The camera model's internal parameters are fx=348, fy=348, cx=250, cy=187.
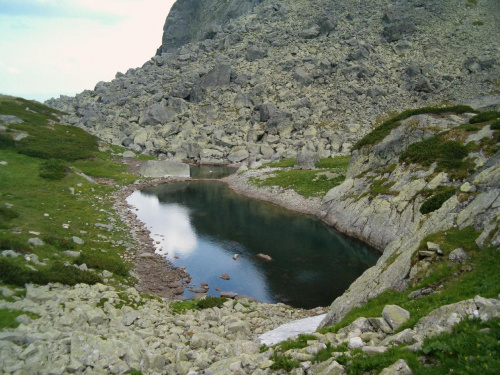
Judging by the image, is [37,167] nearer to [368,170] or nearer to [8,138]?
[8,138]

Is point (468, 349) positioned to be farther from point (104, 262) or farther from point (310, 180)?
point (310, 180)

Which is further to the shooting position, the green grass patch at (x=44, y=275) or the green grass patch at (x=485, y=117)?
the green grass patch at (x=485, y=117)

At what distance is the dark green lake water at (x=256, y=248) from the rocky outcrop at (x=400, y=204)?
12.8 ft

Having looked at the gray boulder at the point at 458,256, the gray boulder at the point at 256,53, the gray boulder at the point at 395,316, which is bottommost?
the gray boulder at the point at 395,316

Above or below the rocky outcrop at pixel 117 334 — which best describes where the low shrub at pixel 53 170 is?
above

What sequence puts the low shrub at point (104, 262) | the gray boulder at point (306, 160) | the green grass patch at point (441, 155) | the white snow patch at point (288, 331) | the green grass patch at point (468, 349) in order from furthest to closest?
the gray boulder at point (306, 160), the green grass patch at point (441, 155), the low shrub at point (104, 262), the white snow patch at point (288, 331), the green grass patch at point (468, 349)

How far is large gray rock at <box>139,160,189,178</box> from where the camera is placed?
85.6m

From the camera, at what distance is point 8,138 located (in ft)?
218

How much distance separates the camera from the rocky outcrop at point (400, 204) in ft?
62.7

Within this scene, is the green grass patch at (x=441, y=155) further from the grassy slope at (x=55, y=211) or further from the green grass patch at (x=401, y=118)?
the grassy slope at (x=55, y=211)

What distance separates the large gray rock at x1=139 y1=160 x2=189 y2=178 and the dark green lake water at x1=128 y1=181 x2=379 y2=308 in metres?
19.5

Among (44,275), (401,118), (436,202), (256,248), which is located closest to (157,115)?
(401,118)

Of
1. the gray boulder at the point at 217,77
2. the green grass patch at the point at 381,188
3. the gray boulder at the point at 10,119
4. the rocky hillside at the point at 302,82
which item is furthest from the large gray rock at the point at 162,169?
the gray boulder at the point at 217,77

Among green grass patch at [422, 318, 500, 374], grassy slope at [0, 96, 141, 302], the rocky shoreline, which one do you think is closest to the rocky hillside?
the rocky shoreline
